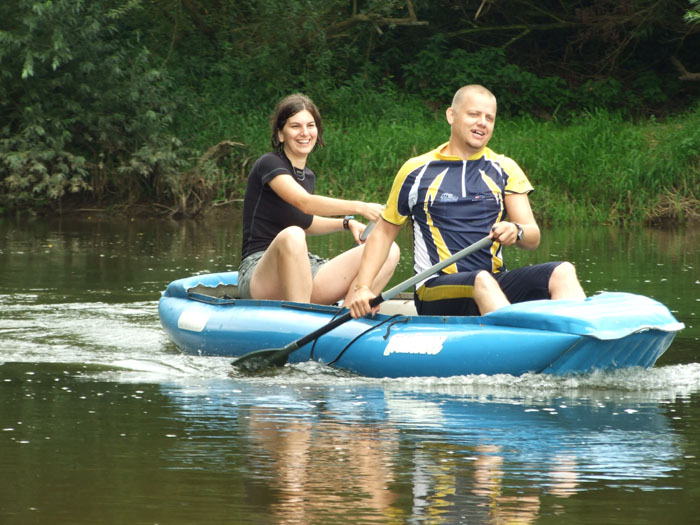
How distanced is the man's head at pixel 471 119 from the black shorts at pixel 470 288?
20.4 inches

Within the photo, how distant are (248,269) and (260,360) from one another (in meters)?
0.56

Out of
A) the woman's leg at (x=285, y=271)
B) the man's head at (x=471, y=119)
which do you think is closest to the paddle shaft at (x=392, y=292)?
the woman's leg at (x=285, y=271)

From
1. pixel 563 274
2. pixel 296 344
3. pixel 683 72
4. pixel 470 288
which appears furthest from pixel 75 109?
pixel 563 274

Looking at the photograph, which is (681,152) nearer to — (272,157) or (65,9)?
(65,9)

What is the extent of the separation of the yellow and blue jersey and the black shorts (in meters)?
0.07

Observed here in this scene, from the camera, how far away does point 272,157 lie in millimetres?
5645

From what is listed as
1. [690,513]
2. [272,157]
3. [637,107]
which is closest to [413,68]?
[637,107]

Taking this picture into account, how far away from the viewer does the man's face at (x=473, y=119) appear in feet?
16.3

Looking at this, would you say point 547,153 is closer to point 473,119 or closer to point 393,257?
point 393,257

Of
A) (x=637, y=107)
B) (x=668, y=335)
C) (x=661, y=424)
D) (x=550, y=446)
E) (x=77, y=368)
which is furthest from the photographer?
(x=637, y=107)

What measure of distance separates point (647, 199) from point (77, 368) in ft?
29.5

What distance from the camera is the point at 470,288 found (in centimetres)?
496

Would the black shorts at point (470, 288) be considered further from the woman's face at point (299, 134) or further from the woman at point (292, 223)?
the woman's face at point (299, 134)

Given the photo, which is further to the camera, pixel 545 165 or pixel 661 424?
pixel 545 165
